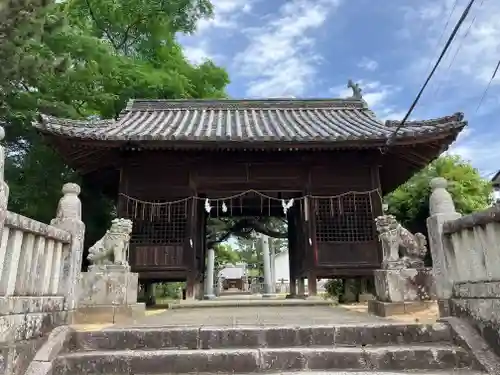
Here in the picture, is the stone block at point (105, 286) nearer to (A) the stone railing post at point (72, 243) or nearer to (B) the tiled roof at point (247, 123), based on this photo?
(A) the stone railing post at point (72, 243)

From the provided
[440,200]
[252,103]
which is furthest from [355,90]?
[440,200]

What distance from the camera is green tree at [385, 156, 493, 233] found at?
1243 cm

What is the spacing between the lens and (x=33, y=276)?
13.4 feet

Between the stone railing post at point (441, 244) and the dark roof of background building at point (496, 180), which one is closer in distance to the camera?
the stone railing post at point (441, 244)

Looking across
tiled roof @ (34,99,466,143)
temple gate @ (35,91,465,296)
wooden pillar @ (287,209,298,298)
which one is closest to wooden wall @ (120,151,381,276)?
temple gate @ (35,91,465,296)

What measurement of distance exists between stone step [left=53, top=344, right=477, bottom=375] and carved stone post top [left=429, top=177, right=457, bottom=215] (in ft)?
6.04

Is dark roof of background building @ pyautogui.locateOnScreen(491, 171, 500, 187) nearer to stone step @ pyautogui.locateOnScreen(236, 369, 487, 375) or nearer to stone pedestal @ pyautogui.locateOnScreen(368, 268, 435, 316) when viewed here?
stone pedestal @ pyautogui.locateOnScreen(368, 268, 435, 316)

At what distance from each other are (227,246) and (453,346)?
37021 mm

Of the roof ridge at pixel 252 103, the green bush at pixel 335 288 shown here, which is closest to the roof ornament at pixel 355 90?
the roof ridge at pixel 252 103

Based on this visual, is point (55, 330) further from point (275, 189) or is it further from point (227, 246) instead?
point (227, 246)

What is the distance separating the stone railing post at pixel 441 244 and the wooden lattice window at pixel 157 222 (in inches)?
245

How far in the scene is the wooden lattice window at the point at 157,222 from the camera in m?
9.89

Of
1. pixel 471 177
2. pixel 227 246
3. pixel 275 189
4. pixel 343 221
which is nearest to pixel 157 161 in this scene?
pixel 275 189

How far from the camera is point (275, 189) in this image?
33.6 ft
